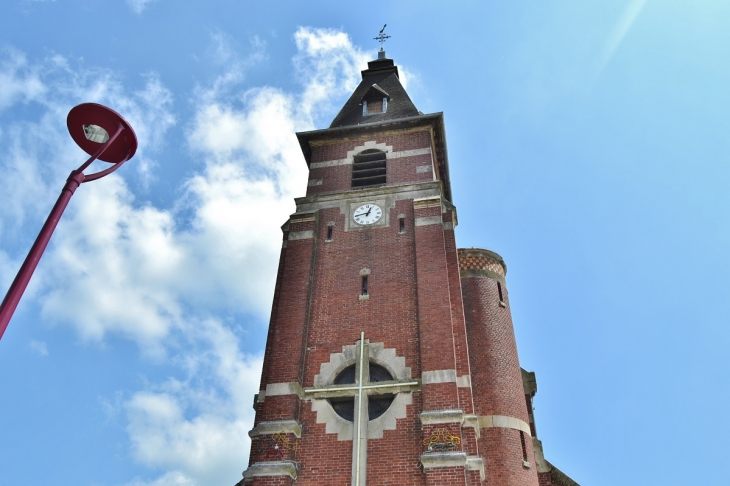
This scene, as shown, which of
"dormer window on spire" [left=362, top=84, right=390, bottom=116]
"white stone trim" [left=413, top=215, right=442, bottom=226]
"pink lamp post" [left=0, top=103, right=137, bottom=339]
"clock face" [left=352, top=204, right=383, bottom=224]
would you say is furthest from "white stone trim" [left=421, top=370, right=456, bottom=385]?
"dormer window on spire" [left=362, top=84, right=390, bottom=116]

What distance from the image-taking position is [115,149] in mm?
8102

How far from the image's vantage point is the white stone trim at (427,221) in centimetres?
1773

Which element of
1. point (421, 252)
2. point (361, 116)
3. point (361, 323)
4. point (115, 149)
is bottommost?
point (115, 149)

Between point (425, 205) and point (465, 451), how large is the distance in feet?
25.4

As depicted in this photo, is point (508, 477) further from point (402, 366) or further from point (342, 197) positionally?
point (342, 197)

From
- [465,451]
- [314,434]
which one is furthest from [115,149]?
[465,451]

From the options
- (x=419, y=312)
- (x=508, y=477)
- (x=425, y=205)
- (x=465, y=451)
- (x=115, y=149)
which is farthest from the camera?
(x=425, y=205)

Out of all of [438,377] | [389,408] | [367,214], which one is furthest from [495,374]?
[367,214]

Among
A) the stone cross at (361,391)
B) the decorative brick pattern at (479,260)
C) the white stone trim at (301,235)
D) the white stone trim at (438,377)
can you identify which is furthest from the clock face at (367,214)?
the white stone trim at (438,377)

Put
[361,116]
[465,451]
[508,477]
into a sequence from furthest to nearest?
[361,116], [508,477], [465,451]

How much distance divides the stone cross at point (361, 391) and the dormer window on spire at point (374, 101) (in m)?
12.2

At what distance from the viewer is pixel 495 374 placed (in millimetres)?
16516

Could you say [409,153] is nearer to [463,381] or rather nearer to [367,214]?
[367,214]

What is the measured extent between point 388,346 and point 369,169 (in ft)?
25.4
